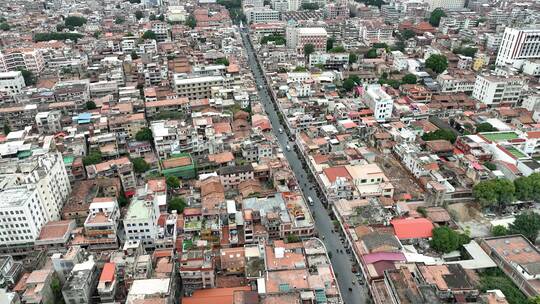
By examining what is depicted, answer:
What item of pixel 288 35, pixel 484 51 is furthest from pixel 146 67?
pixel 484 51

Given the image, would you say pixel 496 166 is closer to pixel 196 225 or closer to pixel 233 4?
pixel 196 225

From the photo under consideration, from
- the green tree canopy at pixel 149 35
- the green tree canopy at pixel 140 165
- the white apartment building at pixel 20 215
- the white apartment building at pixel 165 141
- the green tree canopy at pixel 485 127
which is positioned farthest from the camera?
the green tree canopy at pixel 149 35

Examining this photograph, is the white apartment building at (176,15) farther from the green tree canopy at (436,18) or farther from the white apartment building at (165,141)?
the white apartment building at (165,141)

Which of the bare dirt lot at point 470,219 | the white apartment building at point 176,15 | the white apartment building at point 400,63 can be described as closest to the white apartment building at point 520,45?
the white apartment building at point 400,63

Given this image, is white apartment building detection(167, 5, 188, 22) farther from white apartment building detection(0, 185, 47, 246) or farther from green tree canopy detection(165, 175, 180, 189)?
white apartment building detection(0, 185, 47, 246)

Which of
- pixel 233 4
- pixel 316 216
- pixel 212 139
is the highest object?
pixel 233 4

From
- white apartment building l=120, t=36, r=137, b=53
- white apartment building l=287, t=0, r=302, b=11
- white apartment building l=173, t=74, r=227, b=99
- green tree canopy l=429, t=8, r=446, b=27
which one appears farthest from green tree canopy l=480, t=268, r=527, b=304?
white apartment building l=287, t=0, r=302, b=11

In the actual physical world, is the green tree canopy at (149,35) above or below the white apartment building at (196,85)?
above

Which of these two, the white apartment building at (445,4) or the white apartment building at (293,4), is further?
the white apartment building at (445,4)
